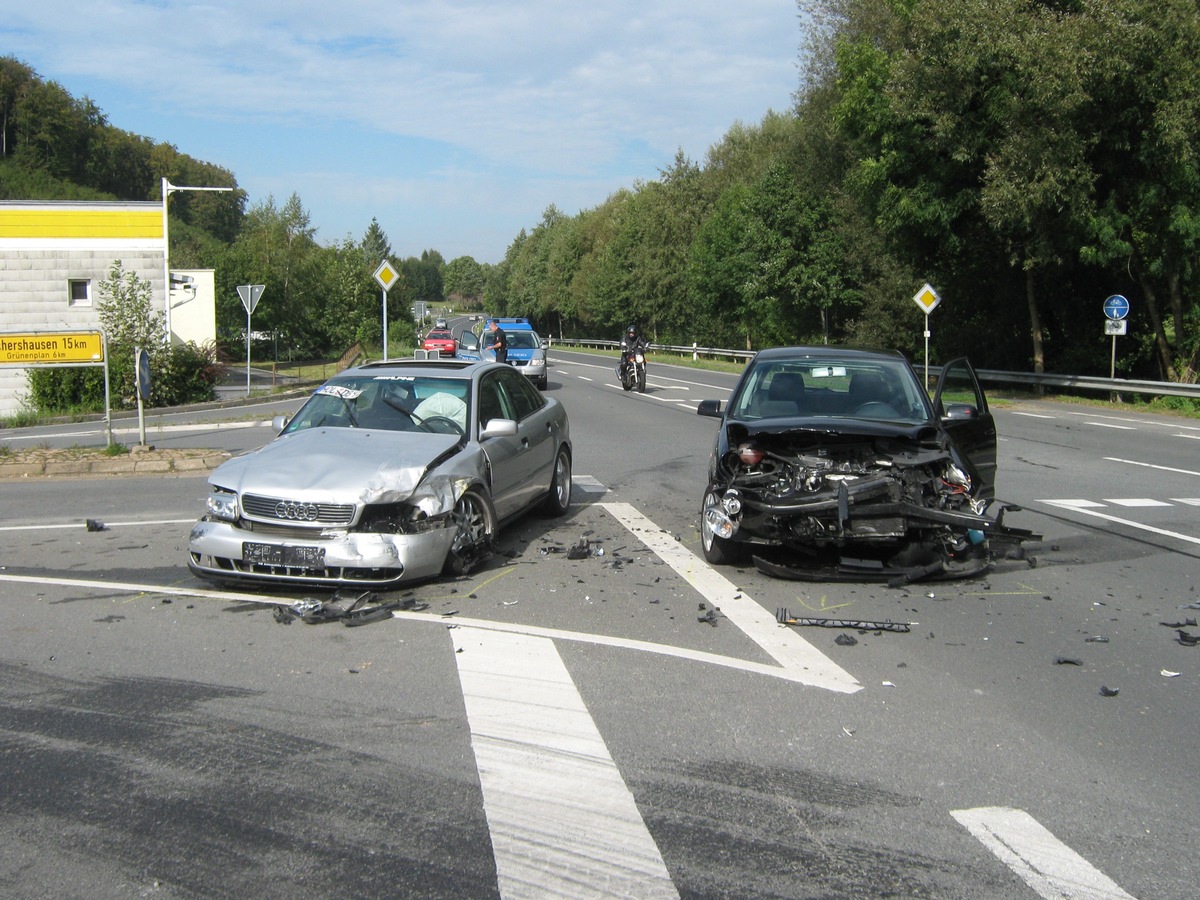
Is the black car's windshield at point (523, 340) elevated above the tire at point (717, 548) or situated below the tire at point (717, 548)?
above

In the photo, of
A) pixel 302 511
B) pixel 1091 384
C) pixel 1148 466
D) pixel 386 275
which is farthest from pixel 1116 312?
pixel 302 511

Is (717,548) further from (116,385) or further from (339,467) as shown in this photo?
(116,385)

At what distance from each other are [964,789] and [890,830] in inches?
21.4

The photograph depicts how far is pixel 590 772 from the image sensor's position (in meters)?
4.34

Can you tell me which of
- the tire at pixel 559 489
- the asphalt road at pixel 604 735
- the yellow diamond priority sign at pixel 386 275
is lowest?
the asphalt road at pixel 604 735

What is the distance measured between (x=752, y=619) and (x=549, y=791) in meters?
2.83

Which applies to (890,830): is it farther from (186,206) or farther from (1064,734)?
(186,206)

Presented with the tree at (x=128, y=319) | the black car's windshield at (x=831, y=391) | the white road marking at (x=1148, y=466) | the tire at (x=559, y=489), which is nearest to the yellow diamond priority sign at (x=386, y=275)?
the tree at (x=128, y=319)

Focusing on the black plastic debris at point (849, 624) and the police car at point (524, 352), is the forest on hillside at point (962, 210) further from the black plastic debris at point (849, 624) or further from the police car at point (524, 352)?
the black plastic debris at point (849, 624)

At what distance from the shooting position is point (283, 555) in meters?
6.94

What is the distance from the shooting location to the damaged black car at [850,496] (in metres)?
7.25

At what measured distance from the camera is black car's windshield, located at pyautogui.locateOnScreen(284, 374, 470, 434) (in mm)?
8461

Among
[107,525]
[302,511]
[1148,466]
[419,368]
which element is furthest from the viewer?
[1148,466]

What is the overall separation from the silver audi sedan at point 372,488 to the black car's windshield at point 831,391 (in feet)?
6.65
